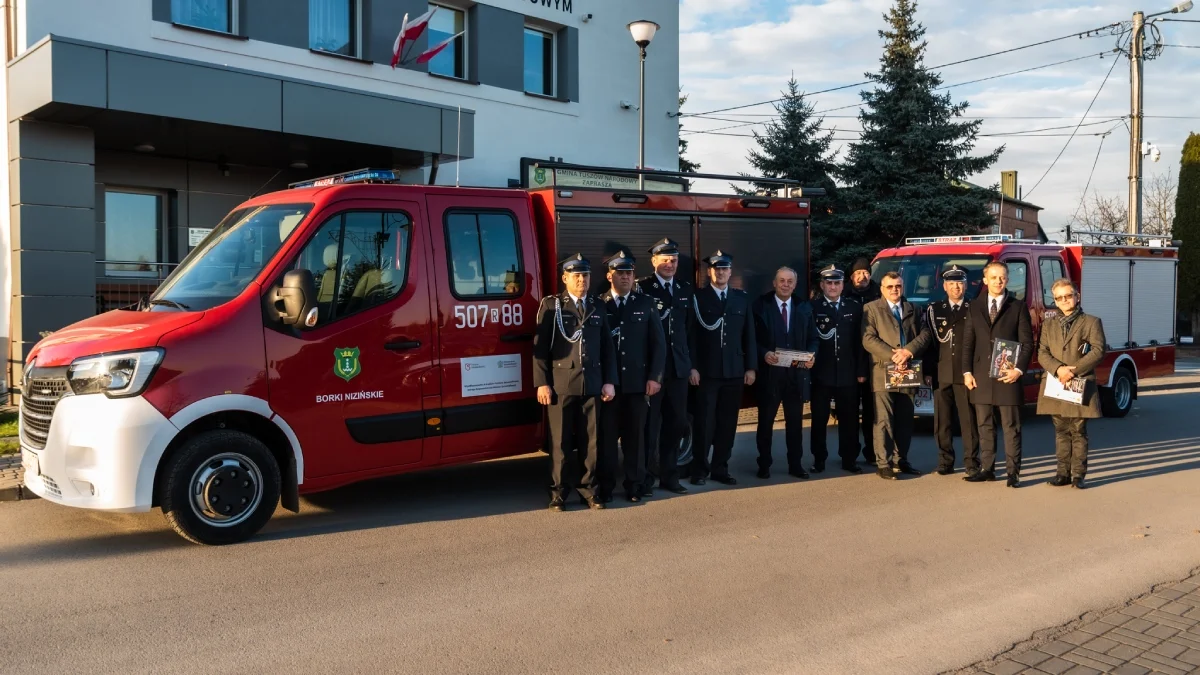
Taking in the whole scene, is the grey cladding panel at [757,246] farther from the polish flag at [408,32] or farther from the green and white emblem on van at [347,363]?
the polish flag at [408,32]

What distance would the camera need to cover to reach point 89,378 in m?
5.66

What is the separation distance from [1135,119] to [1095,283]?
10.6m

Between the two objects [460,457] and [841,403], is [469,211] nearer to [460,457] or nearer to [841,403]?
[460,457]

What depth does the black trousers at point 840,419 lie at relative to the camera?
29.1 ft

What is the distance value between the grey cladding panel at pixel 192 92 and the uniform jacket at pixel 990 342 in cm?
867

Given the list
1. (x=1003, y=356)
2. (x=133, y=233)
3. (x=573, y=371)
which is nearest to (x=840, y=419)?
(x=1003, y=356)

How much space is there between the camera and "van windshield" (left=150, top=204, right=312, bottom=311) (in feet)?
20.2

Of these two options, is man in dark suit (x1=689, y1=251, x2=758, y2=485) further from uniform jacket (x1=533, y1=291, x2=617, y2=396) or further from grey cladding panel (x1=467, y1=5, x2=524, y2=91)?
grey cladding panel (x1=467, y1=5, x2=524, y2=91)

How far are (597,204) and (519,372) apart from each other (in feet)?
5.06

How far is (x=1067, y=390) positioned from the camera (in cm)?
818

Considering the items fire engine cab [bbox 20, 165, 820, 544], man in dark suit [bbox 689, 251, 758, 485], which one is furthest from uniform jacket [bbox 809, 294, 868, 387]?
fire engine cab [bbox 20, 165, 820, 544]

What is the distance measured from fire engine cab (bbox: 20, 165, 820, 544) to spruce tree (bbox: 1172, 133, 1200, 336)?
→ 26.2 m

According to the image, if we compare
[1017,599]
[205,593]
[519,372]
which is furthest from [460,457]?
[1017,599]

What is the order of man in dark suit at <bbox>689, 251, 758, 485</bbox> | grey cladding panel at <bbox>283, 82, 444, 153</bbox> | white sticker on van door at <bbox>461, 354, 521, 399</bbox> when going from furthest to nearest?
grey cladding panel at <bbox>283, 82, 444, 153</bbox> < man in dark suit at <bbox>689, 251, 758, 485</bbox> < white sticker on van door at <bbox>461, 354, 521, 399</bbox>
